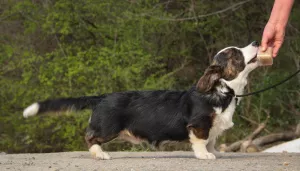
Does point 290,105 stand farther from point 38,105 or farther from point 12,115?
point 38,105

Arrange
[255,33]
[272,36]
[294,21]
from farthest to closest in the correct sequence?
1. [255,33]
2. [294,21]
3. [272,36]

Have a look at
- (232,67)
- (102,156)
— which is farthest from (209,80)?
(102,156)

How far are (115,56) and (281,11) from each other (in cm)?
986

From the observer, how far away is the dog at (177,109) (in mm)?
7344

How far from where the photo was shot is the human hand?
5.30 m

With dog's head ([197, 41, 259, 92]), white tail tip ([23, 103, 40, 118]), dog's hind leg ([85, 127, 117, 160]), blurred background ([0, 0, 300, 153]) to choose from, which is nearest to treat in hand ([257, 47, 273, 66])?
dog's head ([197, 41, 259, 92])

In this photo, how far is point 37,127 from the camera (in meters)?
15.3

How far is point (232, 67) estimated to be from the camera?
24.6 feet

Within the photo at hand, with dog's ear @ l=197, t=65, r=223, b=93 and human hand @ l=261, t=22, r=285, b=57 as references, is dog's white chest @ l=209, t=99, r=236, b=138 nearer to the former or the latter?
dog's ear @ l=197, t=65, r=223, b=93

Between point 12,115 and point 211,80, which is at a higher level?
point 211,80

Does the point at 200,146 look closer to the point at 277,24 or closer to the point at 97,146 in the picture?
the point at 97,146

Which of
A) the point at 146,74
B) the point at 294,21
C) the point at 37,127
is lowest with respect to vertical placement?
the point at 37,127

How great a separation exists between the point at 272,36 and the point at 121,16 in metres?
10.5

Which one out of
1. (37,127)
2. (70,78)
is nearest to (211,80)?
(70,78)
